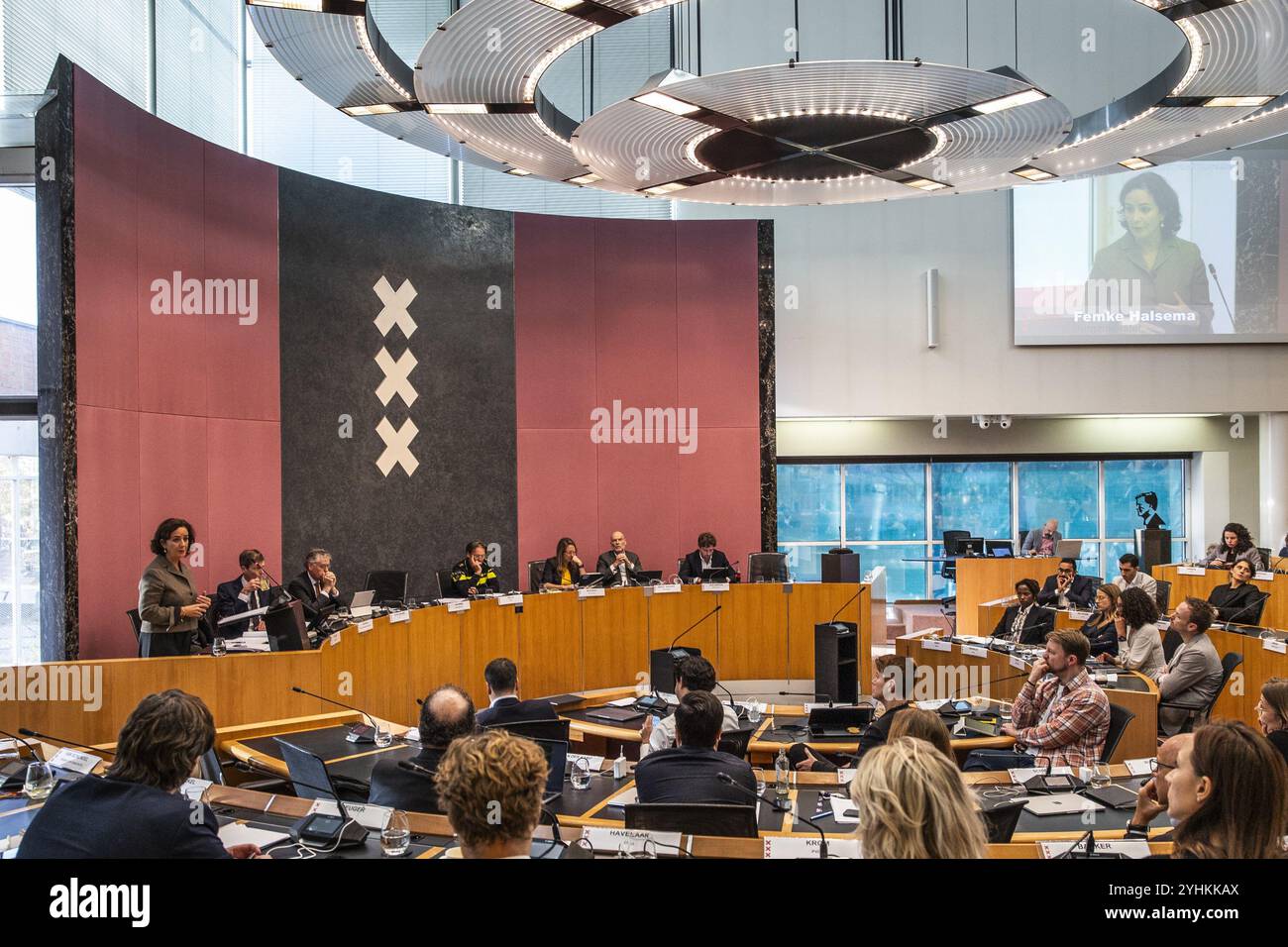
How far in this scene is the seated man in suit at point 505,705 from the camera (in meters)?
4.15

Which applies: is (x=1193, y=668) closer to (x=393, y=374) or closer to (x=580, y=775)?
(x=580, y=775)

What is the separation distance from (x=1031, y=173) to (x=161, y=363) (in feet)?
23.7

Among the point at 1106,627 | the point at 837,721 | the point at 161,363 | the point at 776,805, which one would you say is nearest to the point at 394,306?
the point at 161,363

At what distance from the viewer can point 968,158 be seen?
7.55 metres

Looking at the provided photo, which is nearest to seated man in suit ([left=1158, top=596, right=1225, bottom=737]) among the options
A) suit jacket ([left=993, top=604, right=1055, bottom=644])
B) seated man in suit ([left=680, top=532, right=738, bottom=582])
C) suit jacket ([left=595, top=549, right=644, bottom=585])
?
suit jacket ([left=993, top=604, right=1055, bottom=644])

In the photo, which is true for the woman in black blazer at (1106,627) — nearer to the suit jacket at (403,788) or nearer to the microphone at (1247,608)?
the microphone at (1247,608)

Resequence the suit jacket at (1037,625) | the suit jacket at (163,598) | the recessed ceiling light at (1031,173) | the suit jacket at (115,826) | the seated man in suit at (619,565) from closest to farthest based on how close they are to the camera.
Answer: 1. the suit jacket at (115,826)
2. the suit jacket at (163,598)
3. the suit jacket at (1037,625)
4. the recessed ceiling light at (1031,173)
5. the seated man in suit at (619,565)

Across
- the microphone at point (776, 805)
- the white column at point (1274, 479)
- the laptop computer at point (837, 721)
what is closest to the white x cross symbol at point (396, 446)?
the laptop computer at point (837, 721)

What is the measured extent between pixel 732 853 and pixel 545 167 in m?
6.45

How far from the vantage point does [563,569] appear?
29.0 ft

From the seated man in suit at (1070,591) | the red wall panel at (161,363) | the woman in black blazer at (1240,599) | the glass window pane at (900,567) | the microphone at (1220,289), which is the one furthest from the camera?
the glass window pane at (900,567)

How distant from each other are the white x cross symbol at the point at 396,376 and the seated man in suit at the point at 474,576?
6.49ft

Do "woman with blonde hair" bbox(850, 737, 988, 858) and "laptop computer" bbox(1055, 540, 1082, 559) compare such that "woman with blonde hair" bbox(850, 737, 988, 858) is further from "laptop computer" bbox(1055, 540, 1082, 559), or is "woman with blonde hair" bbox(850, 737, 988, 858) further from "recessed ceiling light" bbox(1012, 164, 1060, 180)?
"laptop computer" bbox(1055, 540, 1082, 559)
